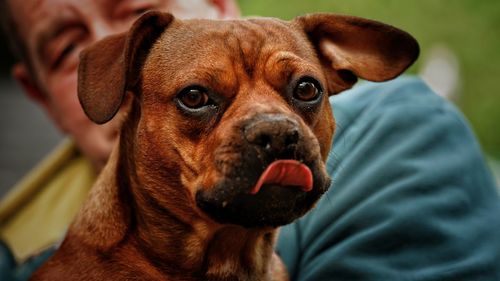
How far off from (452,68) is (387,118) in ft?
15.3

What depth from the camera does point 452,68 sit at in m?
6.62

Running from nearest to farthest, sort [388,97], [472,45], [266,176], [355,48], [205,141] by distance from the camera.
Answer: [266,176] < [205,141] < [355,48] < [388,97] < [472,45]

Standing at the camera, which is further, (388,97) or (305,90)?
(388,97)

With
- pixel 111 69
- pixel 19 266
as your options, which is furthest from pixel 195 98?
pixel 19 266

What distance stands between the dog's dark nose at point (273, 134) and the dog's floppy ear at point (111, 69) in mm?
456

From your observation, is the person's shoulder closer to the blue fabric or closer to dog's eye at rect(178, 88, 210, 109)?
dog's eye at rect(178, 88, 210, 109)

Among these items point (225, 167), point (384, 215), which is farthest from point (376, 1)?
point (225, 167)

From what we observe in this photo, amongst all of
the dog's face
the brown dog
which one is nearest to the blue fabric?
the brown dog

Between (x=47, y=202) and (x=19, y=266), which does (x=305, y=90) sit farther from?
(x=47, y=202)

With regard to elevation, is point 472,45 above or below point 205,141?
below

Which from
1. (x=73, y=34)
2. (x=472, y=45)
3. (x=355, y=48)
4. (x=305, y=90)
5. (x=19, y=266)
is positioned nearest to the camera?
(x=305, y=90)

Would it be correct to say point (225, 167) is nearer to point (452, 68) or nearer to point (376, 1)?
point (376, 1)

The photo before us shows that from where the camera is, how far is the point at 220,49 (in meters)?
1.89

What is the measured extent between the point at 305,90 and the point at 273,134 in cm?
36
